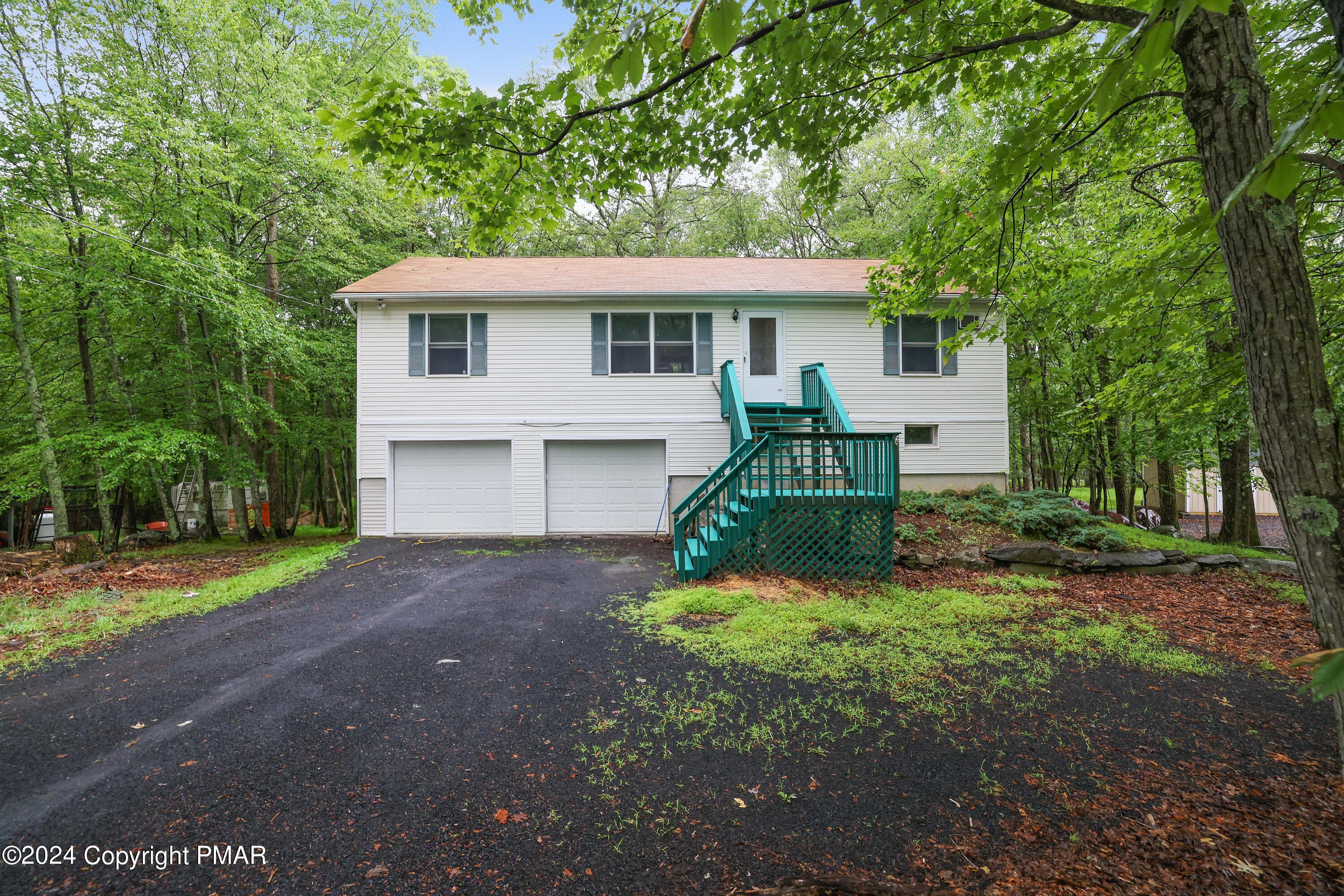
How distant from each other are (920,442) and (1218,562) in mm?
4576

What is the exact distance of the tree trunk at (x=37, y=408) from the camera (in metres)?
8.88

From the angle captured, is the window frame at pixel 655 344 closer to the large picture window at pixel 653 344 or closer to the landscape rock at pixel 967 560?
the large picture window at pixel 653 344

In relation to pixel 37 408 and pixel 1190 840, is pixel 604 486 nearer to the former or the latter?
pixel 1190 840

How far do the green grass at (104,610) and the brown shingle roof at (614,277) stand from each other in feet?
17.5

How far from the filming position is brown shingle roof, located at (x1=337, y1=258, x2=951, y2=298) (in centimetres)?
1004

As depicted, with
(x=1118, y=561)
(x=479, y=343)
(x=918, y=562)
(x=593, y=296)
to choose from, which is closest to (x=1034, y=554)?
(x=1118, y=561)

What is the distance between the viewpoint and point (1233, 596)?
577 cm

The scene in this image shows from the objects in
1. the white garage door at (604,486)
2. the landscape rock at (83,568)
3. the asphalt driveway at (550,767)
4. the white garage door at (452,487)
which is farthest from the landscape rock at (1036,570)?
the landscape rock at (83,568)

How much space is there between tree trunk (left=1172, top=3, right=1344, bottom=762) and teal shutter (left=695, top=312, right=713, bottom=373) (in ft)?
27.4

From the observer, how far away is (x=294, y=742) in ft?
9.91

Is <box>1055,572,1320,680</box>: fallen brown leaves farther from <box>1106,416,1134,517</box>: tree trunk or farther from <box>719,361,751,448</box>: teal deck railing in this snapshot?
<box>1106,416,1134,517</box>: tree trunk

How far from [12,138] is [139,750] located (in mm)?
11415

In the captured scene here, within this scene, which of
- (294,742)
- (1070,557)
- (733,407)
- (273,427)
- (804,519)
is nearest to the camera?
(294,742)

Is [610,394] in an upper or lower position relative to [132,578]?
upper
